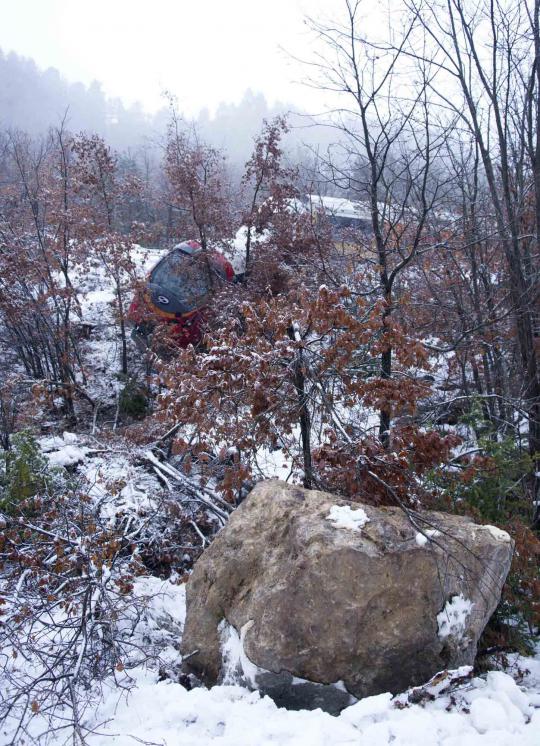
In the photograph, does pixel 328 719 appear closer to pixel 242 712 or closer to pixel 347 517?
pixel 242 712

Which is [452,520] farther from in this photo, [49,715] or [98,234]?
[98,234]

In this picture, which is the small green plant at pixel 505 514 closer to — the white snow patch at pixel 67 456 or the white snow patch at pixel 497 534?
the white snow patch at pixel 497 534

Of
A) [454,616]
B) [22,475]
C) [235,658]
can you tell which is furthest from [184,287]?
[454,616]

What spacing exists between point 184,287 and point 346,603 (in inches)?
375

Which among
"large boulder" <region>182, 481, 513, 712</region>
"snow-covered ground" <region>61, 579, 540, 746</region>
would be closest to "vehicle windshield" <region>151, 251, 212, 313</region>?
"large boulder" <region>182, 481, 513, 712</region>

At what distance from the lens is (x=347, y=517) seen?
4094 mm

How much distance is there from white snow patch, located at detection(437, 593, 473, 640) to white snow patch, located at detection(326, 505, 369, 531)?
843mm

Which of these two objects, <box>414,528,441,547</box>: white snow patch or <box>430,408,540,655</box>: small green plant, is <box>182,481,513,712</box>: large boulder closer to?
<box>414,528,441,547</box>: white snow patch

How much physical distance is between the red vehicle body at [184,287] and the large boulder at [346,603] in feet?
25.8

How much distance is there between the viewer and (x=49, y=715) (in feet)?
12.7

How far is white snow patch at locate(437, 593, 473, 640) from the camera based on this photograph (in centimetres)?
383

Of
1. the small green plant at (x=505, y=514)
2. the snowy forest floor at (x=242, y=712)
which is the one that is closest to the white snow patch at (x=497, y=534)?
the small green plant at (x=505, y=514)

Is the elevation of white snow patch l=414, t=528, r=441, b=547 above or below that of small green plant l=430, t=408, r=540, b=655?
above

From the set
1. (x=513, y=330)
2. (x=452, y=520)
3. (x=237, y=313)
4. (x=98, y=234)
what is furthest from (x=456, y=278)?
(x=98, y=234)
